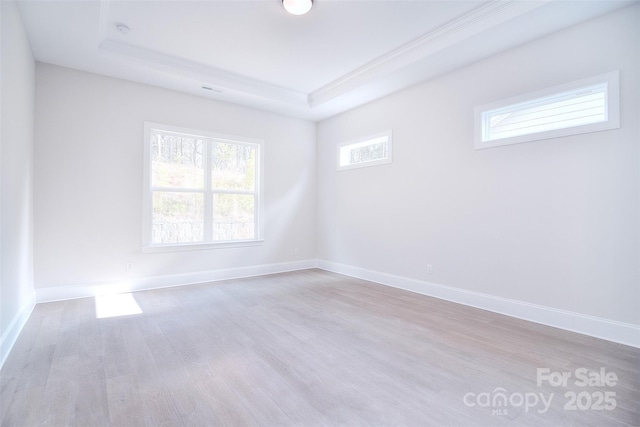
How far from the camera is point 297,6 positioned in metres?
2.80

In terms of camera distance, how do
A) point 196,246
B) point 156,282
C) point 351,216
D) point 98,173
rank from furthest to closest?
point 351,216
point 196,246
point 156,282
point 98,173

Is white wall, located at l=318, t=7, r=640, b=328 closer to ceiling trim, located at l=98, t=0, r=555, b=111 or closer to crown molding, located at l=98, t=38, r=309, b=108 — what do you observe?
ceiling trim, located at l=98, t=0, r=555, b=111

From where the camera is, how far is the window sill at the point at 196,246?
4293 mm

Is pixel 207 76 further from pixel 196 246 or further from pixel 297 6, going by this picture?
pixel 196 246

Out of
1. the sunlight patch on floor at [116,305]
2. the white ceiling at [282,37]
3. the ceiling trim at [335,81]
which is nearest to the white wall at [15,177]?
the white ceiling at [282,37]

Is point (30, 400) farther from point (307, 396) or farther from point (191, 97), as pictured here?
Answer: point (191, 97)

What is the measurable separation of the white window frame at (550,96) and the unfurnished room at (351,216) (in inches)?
0.7

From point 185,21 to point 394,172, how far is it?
3.24 metres

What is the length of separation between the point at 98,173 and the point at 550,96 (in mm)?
5342

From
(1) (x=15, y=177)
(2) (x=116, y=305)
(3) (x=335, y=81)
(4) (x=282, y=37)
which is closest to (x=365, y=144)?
(3) (x=335, y=81)

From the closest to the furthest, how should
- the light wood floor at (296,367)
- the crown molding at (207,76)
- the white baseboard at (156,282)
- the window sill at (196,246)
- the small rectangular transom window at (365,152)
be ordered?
the light wood floor at (296,367)
the crown molding at (207,76)
the white baseboard at (156,282)
the window sill at (196,246)
the small rectangular transom window at (365,152)

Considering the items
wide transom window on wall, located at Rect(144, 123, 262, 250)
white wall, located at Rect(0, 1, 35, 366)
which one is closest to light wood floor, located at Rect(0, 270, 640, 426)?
white wall, located at Rect(0, 1, 35, 366)

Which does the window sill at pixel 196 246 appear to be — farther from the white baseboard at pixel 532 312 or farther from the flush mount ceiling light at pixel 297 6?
the flush mount ceiling light at pixel 297 6

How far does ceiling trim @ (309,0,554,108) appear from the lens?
8.98 ft
